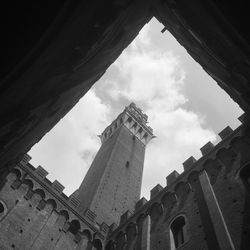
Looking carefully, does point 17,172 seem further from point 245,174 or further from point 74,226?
point 245,174

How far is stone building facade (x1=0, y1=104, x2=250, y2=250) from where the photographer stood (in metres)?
10.0

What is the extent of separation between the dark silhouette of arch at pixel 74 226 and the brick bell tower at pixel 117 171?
2.06 m

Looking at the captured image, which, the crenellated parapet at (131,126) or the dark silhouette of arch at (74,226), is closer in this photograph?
the dark silhouette of arch at (74,226)

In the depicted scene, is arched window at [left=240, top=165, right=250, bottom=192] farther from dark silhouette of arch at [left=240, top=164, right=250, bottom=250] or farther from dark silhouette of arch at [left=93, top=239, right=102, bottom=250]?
dark silhouette of arch at [left=93, top=239, right=102, bottom=250]

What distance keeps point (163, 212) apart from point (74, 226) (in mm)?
4159

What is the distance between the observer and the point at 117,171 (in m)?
24.6

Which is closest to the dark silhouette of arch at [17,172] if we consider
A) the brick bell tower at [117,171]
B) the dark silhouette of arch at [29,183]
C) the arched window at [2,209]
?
the dark silhouette of arch at [29,183]

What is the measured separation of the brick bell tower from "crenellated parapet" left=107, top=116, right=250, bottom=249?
395 centimetres

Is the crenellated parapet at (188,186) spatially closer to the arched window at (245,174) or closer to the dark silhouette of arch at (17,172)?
the arched window at (245,174)

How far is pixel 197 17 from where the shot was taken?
5.32 m

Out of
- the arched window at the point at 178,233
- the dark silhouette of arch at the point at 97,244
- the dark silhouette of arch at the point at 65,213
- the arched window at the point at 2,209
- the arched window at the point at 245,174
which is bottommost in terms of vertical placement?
the arched window at the point at 2,209

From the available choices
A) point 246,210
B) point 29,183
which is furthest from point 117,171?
point 246,210

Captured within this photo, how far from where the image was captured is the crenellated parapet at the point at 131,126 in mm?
32188

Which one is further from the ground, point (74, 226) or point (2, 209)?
point (74, 226)
